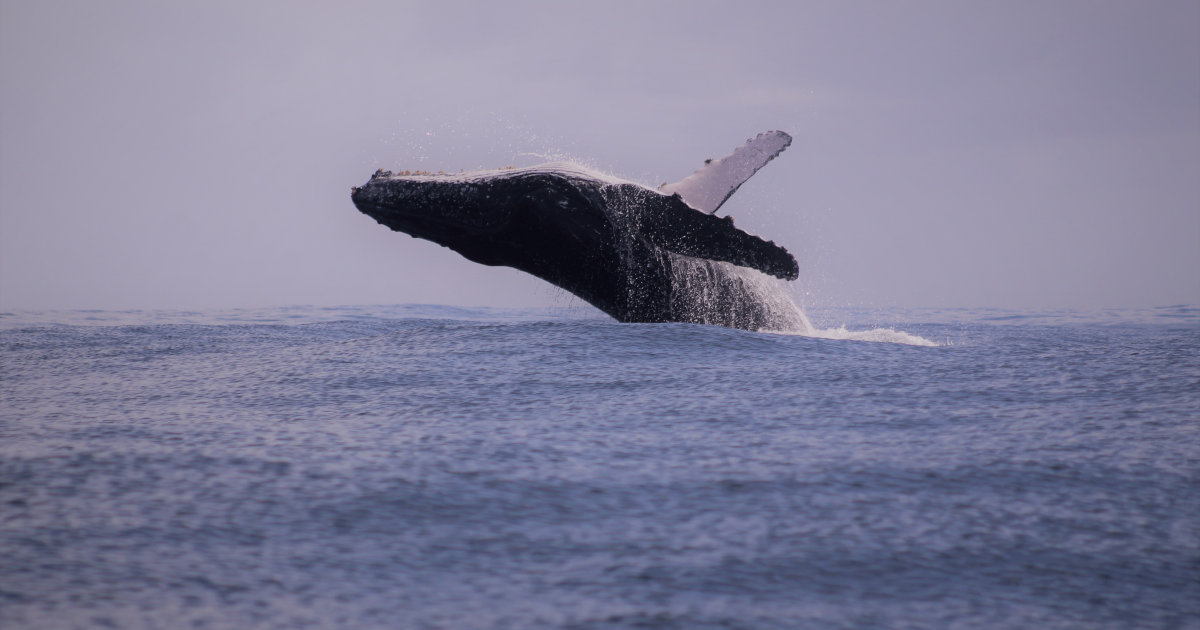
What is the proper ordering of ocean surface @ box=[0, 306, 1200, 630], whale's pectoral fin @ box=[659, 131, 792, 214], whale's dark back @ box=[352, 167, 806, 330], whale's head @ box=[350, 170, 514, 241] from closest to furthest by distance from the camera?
ocean surface @ box=[0, 306, 1200, 630]
whale's dark back @ box=[352, 167, 806, 330]
whale's head @ box=[350, 170, 514, 241]
whale's pectoral fin @ box=[659, 131, 792, 214]

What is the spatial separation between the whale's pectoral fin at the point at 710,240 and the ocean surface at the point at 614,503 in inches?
111

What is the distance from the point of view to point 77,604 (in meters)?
1.71

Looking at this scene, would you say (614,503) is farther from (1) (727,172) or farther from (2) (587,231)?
(1) (727,172)

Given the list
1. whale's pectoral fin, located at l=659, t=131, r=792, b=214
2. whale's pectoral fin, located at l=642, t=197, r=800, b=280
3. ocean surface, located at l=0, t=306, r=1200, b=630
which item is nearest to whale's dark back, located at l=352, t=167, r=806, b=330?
whale's pectoral fin, located at l=642, t=197, r=800, b=280

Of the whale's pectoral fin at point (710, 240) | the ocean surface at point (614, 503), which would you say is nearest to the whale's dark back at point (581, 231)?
the whale's pectoral fin at point (710, 240)

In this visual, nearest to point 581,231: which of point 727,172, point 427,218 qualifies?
point 427,218

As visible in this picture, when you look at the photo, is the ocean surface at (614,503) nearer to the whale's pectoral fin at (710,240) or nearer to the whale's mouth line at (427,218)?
the whale's pectoral fin at (710,240)

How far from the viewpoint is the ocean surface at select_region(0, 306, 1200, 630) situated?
171 centimetres

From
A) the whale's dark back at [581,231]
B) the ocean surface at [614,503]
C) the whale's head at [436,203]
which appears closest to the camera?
the ocean surface at [614,503]

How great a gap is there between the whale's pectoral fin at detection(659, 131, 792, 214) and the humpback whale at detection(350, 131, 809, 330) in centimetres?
4

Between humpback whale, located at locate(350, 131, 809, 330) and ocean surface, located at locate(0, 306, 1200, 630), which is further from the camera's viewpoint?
humpback whale, located at locate(350, 131, 809, 330)

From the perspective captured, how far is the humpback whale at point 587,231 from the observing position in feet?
24.9

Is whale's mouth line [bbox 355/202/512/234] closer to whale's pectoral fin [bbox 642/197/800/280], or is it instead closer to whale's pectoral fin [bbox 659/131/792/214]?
whale's pectoral fin [bbox 642/197/800/280]

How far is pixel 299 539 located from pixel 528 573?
2.41 ft
